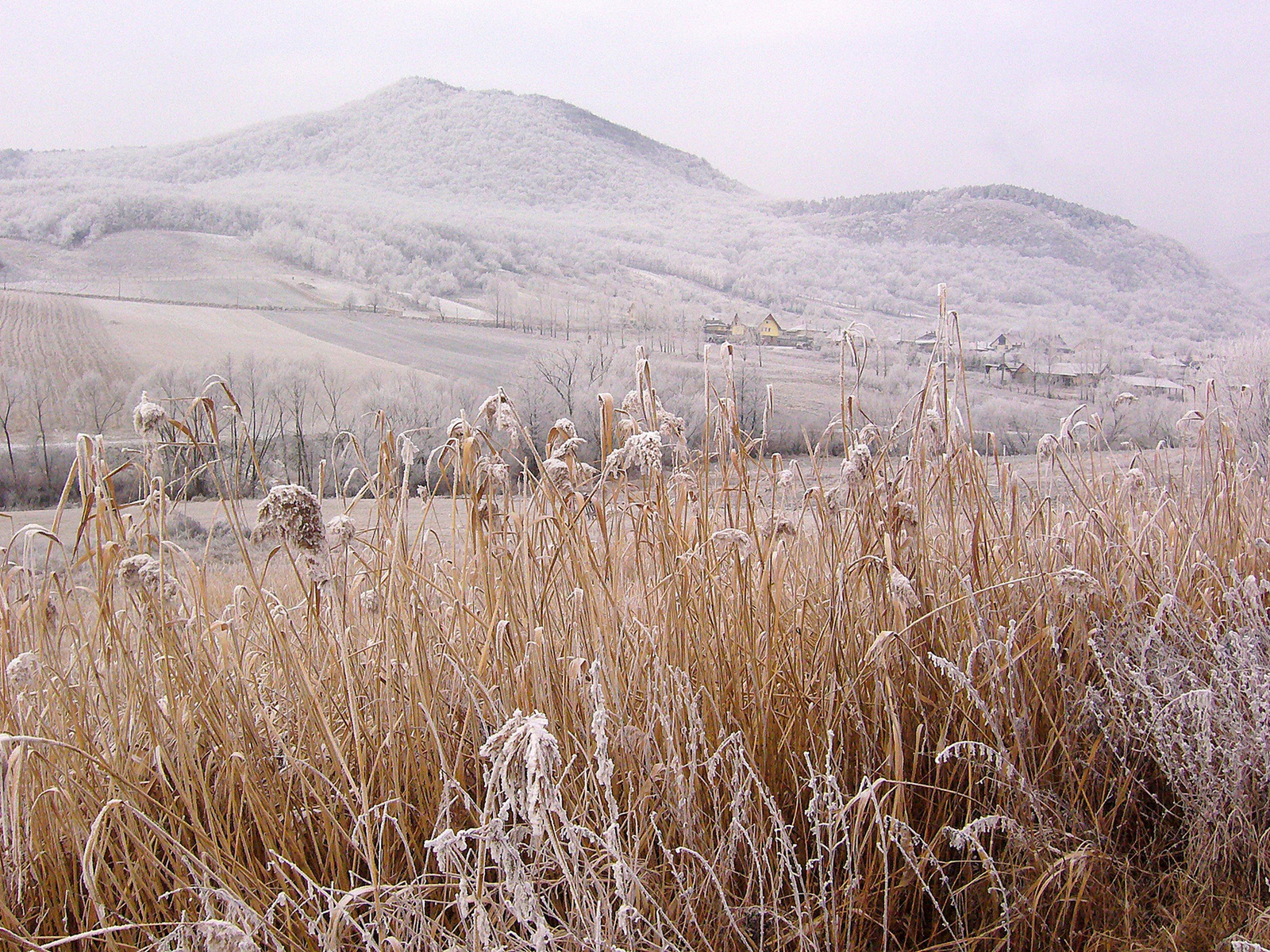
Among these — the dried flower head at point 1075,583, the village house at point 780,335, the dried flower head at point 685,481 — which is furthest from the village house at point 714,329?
the dried flower head at point 1075,583

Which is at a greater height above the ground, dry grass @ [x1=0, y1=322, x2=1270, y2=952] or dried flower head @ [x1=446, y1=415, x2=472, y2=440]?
dried flower head @ [x1=446, y1=415, x2=472, y2=440]

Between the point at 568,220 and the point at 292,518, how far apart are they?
599cm

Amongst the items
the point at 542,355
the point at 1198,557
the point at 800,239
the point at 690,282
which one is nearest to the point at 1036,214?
the point at 800,239

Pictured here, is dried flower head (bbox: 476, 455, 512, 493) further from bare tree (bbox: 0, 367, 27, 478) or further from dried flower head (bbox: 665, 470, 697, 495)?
bare tree (bbox: 0, 367, 27, 478)

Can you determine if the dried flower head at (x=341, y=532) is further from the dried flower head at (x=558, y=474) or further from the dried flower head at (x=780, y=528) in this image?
the dried flower head at (x=780, y=528)

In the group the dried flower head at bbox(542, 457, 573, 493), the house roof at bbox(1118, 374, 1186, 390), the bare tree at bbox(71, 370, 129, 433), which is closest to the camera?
the dried flower head at bbox(542, 457, 573, 493)

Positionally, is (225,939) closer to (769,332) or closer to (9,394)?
(9,394)

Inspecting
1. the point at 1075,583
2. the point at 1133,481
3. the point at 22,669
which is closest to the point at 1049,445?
the point at 1075,583

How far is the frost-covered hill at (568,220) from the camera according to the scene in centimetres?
474

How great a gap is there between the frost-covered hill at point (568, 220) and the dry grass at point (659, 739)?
4.27m

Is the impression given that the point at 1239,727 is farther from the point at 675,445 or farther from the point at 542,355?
the point at 542,355

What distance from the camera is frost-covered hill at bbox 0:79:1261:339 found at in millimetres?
4738

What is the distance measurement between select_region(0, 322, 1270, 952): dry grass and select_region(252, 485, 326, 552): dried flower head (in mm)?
23

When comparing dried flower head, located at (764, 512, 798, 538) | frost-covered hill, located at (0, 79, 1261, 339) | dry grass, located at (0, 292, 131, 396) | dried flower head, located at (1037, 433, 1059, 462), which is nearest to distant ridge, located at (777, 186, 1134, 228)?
frost-covered hill, located at (0, 79, 1261, 339)
